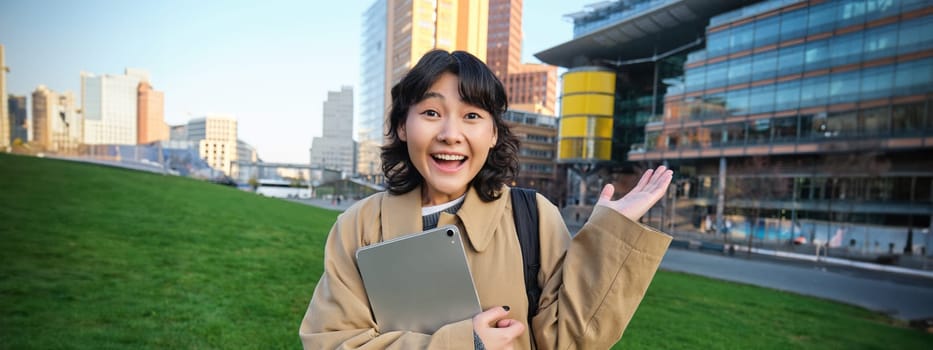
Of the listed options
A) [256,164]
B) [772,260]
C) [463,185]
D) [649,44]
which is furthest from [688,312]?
[256,164]

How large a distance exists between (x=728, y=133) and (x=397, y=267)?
38711 millimetres

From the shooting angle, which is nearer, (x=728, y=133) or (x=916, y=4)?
(x=916, y=4)

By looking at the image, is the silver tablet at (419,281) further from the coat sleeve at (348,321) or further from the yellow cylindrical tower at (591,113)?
the yellow cylindrical tower at (591,113)

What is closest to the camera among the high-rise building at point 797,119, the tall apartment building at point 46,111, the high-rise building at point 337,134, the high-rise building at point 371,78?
the tall apartment building at point 46,111

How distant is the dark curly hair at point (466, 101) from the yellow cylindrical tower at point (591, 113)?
4802 centimetres

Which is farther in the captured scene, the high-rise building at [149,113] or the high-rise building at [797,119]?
the high-rise building at [149,113]

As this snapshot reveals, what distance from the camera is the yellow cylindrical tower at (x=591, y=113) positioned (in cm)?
4747

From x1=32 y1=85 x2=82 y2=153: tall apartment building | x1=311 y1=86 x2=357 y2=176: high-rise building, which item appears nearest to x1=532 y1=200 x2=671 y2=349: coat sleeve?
x1=32 y1=85 x2=82 y2=153: tall apartment building

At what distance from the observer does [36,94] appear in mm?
18531

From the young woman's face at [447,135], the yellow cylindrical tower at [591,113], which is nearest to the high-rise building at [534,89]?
the yellow cylindrical tower at [591,113]

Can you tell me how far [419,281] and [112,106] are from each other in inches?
4091

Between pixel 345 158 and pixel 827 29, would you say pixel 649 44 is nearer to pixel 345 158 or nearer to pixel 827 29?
pixel 827 29

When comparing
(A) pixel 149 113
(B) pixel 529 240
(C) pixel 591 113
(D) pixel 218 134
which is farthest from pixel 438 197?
(D) pixel 218 134

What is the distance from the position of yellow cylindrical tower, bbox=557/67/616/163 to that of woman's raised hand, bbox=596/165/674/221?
48.1 m
